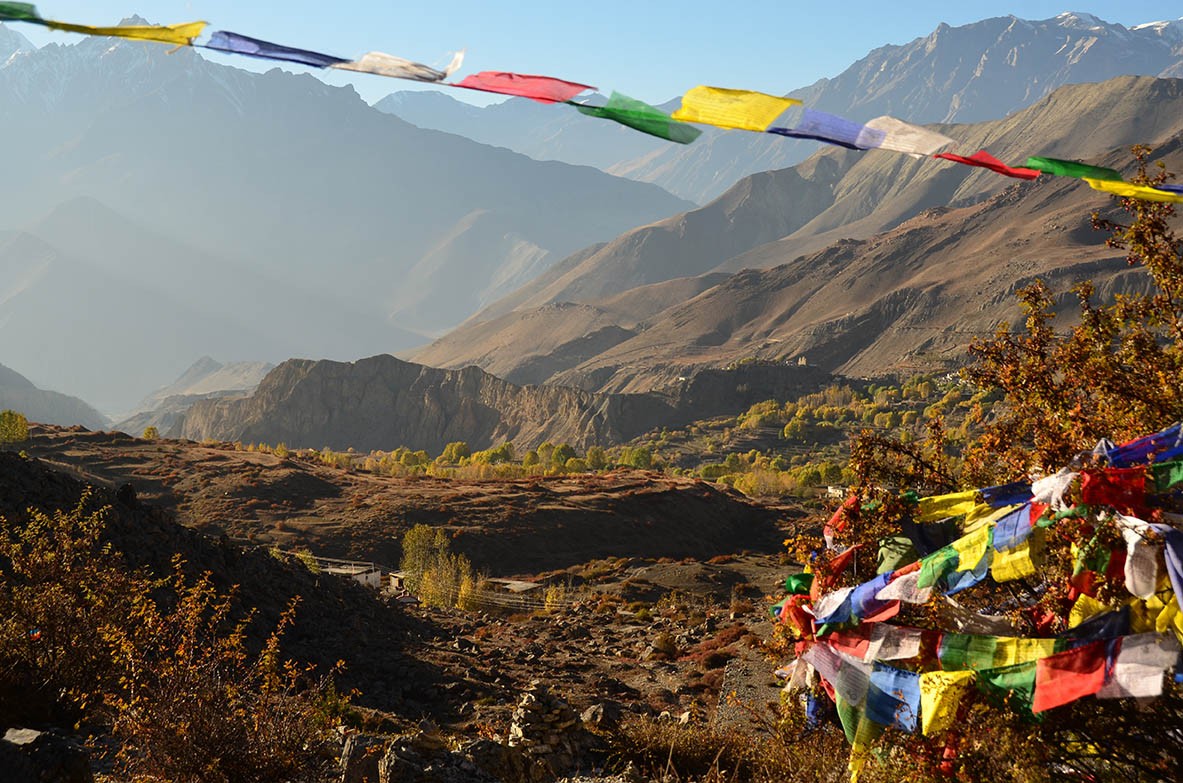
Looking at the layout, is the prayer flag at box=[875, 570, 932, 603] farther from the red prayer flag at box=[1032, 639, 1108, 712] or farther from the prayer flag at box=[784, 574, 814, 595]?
the prayer flag at box=[784, 574, 814, 595]

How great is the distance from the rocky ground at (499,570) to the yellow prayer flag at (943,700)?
10.0 feet

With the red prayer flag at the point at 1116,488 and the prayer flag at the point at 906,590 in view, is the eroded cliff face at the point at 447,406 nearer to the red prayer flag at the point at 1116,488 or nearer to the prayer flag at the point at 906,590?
the prayer flag at the point at 906,590

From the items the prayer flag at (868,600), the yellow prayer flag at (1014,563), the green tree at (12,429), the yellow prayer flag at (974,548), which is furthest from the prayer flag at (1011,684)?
the green tree at (12,429)

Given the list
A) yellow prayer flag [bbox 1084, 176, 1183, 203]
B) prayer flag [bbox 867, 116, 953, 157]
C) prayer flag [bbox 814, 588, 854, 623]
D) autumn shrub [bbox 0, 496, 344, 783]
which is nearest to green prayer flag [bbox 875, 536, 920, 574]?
prayer flag [bbox 814, 588, 854, 623]

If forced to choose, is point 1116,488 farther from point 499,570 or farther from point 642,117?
point 499,570

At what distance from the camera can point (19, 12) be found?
378 cm

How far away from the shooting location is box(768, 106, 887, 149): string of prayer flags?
3906mm

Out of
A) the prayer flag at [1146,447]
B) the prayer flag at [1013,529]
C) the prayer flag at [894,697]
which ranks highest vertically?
the prayer flag at [1146,447]

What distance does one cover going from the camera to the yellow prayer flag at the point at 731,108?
3.88 m

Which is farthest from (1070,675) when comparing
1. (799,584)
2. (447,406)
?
(447,406)

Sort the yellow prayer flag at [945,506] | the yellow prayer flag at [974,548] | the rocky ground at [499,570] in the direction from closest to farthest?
the yellow prayer flag at [974,548] < the yellow prayer flag at [945,506] < the rocky ground at [499,570]

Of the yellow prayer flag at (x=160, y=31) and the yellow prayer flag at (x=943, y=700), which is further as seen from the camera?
the yellow prayer flag at (x=943, y=700)

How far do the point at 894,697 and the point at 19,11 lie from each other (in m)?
5.80

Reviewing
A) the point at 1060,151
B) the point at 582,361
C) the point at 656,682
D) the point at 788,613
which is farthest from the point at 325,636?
the point at 1060,151
